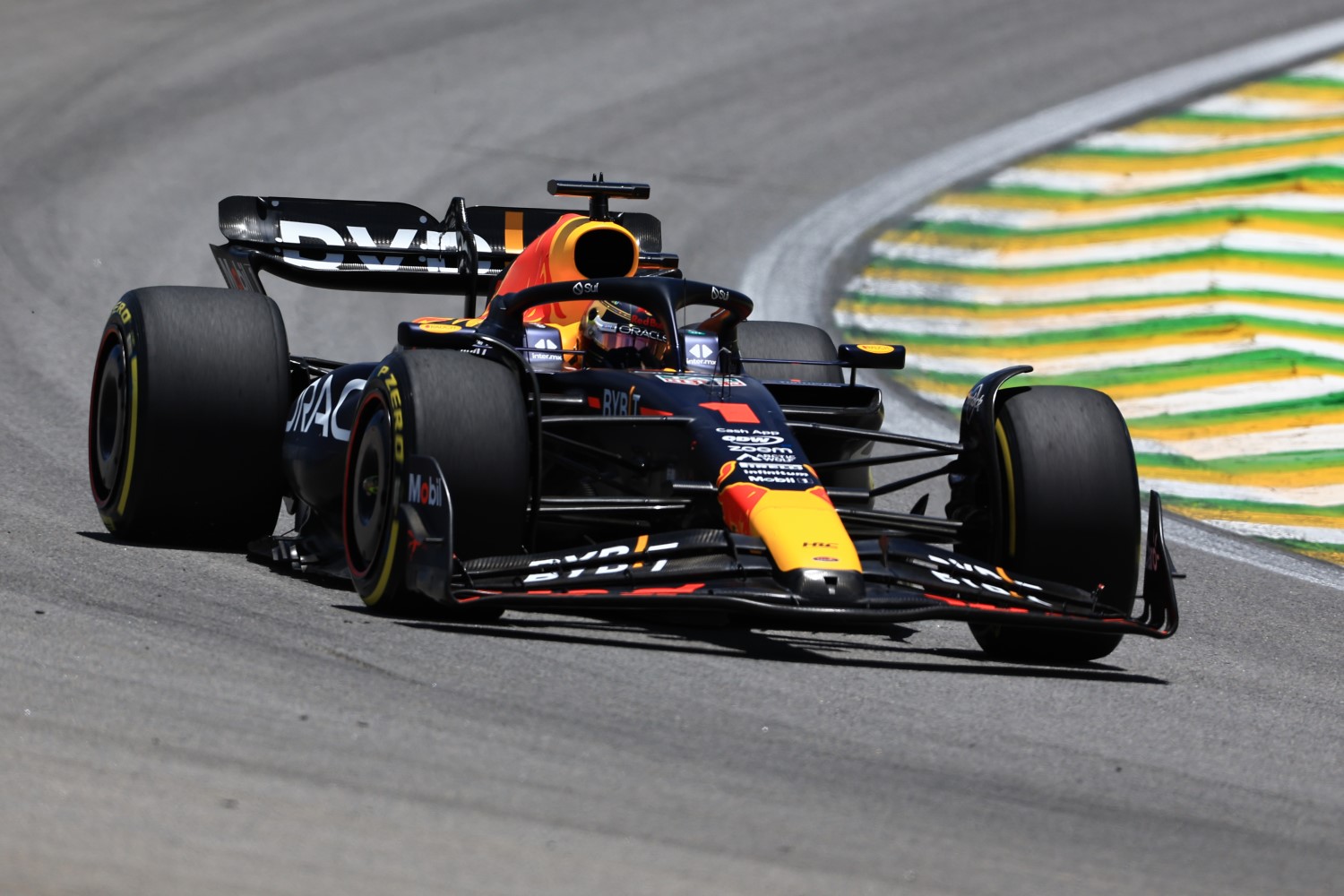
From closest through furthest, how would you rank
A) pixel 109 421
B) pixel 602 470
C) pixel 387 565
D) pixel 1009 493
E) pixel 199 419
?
pixel 387 565 → pixel 1009 493 → pixel 602 470 → pixel 199 419 → pixel 109 421

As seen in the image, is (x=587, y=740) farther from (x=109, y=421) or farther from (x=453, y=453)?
(x=109, y=421)

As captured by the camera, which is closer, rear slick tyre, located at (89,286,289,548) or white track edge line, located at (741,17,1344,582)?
rear slick tyre, located at (89,286,289,548)

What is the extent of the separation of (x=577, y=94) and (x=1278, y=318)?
9.12 metres

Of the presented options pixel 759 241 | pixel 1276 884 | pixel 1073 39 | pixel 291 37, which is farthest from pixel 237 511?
pixel 1073 39

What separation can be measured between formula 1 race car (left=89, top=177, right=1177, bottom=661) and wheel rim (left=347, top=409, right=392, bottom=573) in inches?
0.5

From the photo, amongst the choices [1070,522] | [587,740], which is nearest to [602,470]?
[1070,522]

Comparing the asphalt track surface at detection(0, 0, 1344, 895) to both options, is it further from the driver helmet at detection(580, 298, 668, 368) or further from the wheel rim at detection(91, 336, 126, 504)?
the driver helmet at detection(580, 298, 668, 368)

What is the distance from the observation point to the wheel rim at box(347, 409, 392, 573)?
6961 mm

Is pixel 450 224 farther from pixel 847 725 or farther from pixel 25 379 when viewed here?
pixel 847 725

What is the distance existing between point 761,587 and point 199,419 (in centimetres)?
288

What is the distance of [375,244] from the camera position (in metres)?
9.98

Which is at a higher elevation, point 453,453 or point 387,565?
point 453,453

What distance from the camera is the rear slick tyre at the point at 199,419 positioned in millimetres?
8156

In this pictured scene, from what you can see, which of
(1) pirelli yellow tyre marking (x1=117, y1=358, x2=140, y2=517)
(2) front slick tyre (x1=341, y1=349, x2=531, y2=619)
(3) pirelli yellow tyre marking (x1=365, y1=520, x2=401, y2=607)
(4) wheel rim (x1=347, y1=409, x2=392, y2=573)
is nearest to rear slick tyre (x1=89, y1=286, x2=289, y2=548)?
(1) pirelli yellow tyre marking (x1=117, y1=358, x2=140, y2=517)
